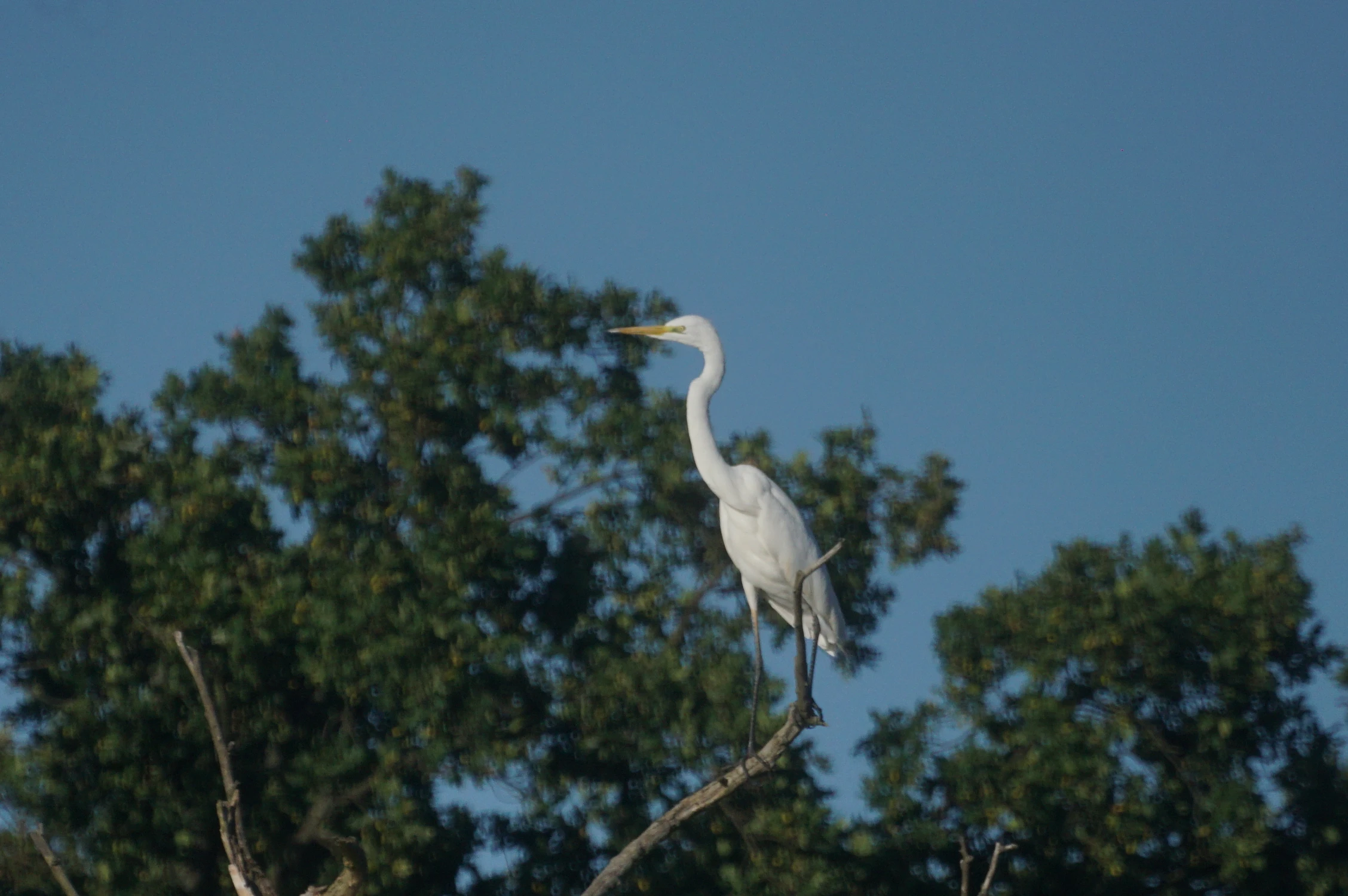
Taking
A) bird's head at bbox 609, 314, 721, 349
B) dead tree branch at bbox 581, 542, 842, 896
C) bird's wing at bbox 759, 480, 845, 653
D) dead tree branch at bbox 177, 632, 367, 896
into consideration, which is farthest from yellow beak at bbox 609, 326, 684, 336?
dead tree branch at bbox 177, 632, 367, 896

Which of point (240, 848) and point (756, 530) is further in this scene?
point (756, 530)

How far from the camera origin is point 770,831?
896cm

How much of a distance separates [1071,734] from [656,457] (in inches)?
116

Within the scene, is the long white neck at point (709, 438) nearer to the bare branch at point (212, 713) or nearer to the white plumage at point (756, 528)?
the white plumage at point (756, 528)

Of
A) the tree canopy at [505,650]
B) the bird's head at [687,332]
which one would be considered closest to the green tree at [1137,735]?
the tree canopy at [505,650]

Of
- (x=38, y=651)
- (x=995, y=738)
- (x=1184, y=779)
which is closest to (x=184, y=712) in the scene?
(x=38, y=651)

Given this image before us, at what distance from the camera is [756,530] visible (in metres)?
8.50

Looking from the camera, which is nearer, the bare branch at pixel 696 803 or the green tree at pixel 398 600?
the bare branch at pixel 696 803

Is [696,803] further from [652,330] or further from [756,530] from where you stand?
[652,330]

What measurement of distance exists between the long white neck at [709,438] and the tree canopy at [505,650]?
125 cm

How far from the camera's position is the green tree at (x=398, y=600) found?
8.93m

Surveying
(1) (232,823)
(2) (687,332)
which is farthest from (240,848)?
(2) (687,332)

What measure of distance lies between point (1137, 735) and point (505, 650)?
3.94m

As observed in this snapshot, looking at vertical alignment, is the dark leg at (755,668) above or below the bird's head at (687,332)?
below
